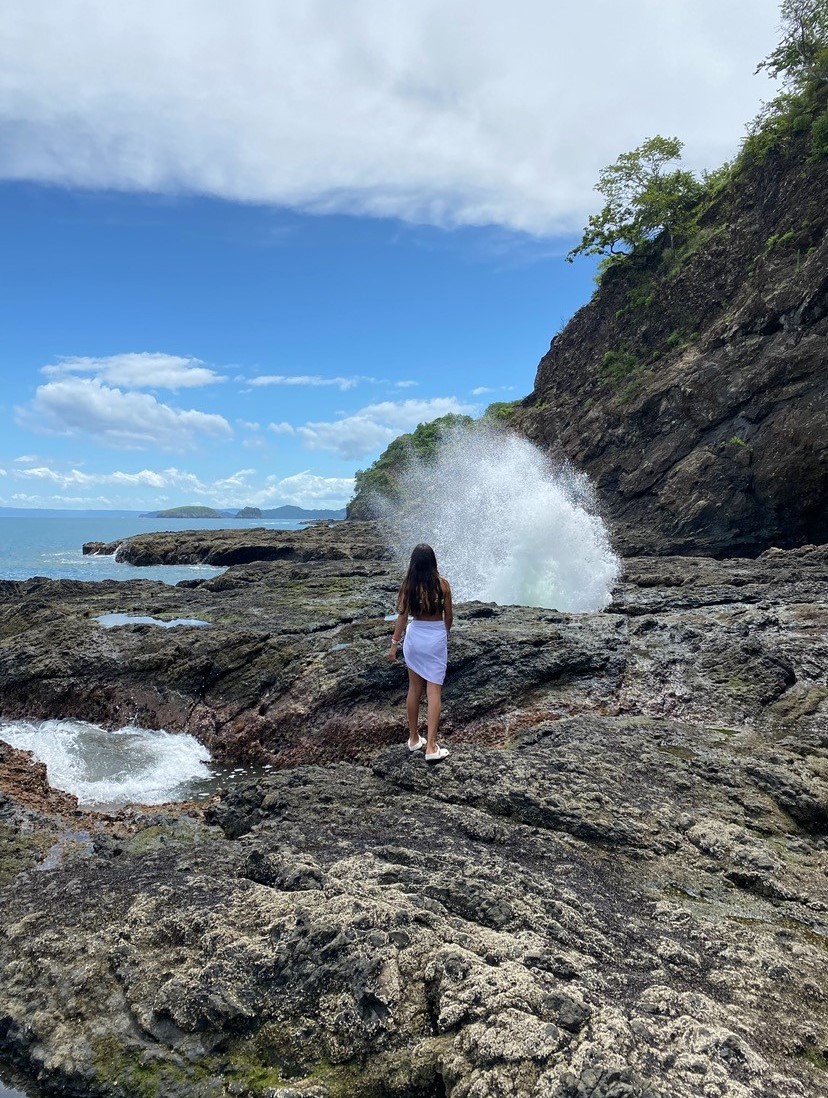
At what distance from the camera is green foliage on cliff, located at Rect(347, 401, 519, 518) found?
8869 centimetres

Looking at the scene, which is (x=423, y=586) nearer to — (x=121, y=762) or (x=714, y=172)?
(x=121, y=762)

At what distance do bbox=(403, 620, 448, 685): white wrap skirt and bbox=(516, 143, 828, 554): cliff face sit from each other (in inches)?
785

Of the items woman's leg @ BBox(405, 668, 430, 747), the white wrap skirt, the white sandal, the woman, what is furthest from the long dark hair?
the white sandal

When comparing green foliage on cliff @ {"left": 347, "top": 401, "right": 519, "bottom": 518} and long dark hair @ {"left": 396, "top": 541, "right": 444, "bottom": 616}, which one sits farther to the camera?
green foliage on cliff @ {"left": 347, "top": 401, "right": 519, "bottom": 518}

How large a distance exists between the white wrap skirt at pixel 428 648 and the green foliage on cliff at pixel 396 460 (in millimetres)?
74762

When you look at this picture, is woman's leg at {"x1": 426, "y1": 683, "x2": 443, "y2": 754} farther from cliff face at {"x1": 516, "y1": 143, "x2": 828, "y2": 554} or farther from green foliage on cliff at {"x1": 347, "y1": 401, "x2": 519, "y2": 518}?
green foliage on cliff at {"x1": 347, "y1": 401, "x2": 519, "y2": 518}

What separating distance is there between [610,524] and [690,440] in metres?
4.91

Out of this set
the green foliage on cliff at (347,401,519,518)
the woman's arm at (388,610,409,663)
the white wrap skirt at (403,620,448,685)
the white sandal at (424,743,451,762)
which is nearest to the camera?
the white sandal at (424,743,451,762)

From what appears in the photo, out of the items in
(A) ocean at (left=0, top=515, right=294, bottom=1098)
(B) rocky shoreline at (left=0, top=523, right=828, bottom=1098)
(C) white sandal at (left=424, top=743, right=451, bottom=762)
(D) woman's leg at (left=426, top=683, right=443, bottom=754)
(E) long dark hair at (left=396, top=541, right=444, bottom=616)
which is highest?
(E) long dark hair at (left=396, top=541, right=444, bottom=616)

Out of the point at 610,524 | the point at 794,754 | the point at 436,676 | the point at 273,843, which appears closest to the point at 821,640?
the point at 794,754

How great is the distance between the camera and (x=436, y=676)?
6.69 meters

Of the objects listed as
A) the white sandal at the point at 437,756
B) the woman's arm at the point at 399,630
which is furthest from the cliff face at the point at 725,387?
the white sandal at the point at 437,756

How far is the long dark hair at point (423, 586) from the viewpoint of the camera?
21.4 ft

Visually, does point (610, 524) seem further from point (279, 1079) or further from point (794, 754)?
point (279, 1079)
